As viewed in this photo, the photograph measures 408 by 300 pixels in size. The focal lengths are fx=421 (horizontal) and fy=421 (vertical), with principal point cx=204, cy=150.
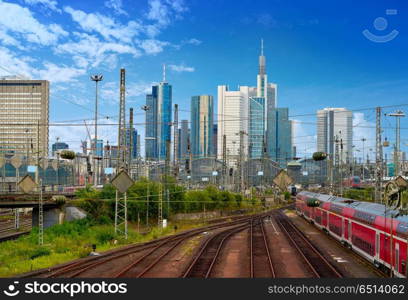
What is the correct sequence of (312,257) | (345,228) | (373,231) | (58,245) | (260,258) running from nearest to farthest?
(373,231), (260,258), (312,257), (345,228), (58,245)

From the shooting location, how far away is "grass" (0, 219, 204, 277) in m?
29.0

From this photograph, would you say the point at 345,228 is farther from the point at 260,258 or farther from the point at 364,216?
the point at 260,258

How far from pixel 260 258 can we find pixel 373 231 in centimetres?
917

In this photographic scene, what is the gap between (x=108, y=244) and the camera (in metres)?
38.8

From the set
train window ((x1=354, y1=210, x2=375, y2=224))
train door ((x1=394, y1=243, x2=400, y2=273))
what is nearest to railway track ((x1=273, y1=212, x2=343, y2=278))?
train window ((x1=354, y1=210, x2=375, y2=224))

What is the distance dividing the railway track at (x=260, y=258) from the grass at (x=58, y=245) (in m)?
11.2

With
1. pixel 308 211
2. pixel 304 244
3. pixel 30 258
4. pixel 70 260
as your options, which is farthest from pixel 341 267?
pixel 308 211

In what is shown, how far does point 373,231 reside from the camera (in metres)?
26.0

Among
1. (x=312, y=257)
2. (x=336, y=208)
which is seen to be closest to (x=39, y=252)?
(x=312, y=257)

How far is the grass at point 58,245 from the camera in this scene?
95.2 feet

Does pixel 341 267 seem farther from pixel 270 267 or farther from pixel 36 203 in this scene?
pixel 36 203

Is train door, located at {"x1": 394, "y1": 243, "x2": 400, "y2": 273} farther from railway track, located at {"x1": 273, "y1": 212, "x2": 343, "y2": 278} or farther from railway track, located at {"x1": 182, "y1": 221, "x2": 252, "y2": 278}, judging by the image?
railway track, located at {"x1": 182, "y1": 221, "x2": 252, "y2": 278}

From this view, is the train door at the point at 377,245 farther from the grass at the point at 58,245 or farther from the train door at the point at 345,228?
the grass at the point at 58,245

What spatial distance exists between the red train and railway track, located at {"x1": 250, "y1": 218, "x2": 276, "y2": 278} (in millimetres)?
6344
